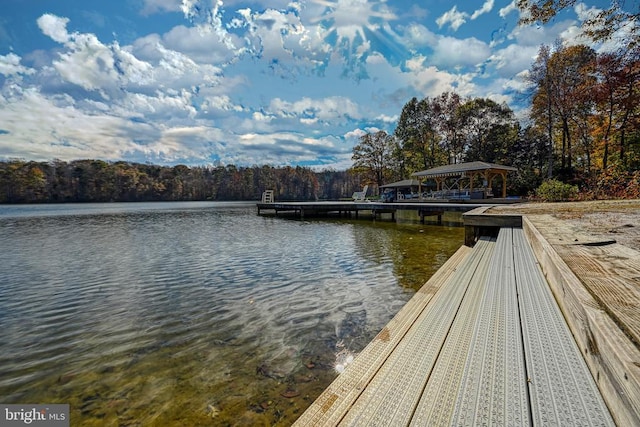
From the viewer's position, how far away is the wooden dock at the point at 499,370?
103 centimetres

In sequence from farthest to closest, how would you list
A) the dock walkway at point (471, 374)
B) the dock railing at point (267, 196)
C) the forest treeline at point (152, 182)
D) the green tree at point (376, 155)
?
the forest treeline at point (152, 182), the green tree at point (376, 155), the dock railing at point (267, 196), the dock walkway at point (471, 374)

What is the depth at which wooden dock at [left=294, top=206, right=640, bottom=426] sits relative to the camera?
3.37ft

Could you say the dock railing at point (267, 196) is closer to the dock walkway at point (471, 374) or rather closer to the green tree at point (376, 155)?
the green tree at point (376, 155)

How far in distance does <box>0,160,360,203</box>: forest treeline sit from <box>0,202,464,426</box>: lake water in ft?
233

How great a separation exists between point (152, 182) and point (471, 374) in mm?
→ 81316

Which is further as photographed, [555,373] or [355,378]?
[355,378]

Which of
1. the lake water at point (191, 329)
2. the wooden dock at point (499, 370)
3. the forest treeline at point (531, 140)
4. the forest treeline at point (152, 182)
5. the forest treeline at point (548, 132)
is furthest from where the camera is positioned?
the forest treeline at point (152, 182)

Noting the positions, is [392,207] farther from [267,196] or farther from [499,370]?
[267,196]

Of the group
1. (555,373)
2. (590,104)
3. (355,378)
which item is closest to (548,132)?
(590,104)

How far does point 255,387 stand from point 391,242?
26.3 ft

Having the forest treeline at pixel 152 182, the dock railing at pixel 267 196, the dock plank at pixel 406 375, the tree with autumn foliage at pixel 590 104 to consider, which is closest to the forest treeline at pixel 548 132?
the tree with autumn foliage at pixel 590 104

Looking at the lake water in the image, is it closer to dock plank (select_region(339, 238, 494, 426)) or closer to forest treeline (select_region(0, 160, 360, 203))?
dock plank (select_region(339, 238, 494, 426))

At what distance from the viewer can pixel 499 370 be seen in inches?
55.9

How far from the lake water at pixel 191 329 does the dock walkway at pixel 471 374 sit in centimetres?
111
